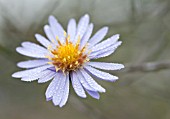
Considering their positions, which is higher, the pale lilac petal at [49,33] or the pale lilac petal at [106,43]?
the pale lilac petal at [49,33]

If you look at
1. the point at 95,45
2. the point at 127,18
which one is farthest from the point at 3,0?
the point at 95,45

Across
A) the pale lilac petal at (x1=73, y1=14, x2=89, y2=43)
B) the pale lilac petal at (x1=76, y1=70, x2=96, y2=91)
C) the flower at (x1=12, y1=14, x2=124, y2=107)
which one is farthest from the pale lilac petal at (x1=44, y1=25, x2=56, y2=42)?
the pale lilac petal at (x1=76, y1=70, x2=96, y2=91)

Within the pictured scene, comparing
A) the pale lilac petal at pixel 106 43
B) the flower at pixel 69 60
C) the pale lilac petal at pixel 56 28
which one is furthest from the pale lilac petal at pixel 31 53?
the pale lilac petal at pixel 106 43

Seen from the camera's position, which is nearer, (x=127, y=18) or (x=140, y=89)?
(x=127, y=18)

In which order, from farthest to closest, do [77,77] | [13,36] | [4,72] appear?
[4,72] → [13,36] → [77,77]

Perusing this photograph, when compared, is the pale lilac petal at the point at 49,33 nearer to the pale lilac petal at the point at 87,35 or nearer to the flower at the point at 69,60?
the flower at the point at 69,60

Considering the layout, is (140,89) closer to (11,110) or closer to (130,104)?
(130,104)
